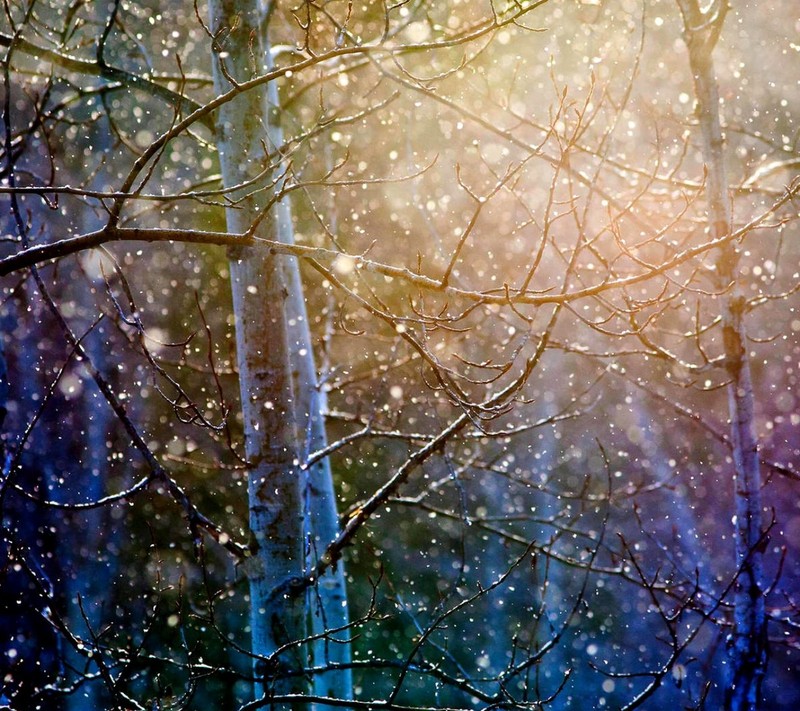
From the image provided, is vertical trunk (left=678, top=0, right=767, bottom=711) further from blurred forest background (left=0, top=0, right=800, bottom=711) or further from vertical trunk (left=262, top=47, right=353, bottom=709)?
vertical trunk (left=262, top=47, right=353, bottom=709)

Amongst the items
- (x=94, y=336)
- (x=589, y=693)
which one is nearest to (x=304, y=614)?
(x=94, y=336)

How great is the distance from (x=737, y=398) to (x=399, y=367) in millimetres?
2646

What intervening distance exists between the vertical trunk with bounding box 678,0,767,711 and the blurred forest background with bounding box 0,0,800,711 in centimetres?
1

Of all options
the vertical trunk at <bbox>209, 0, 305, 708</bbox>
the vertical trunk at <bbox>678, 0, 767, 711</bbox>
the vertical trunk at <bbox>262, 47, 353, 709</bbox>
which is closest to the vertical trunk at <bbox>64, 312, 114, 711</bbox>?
the vertical trunk at <bbox>262, 47, 353, 709</bbox>

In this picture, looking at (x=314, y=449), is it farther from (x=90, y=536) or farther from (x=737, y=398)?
(x=90, y=536)

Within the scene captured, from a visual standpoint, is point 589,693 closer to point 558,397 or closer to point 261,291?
point 558,397

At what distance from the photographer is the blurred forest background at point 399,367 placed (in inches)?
126

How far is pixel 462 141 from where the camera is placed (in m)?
15.7

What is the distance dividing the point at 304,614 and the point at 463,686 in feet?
2.17

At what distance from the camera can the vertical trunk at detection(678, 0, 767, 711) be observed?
3262mm

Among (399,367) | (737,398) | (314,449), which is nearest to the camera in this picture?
(737,398)

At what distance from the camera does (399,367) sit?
18.0ft

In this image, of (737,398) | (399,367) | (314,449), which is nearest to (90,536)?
(399,367)

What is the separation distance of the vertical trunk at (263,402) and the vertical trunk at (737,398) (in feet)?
6.85
